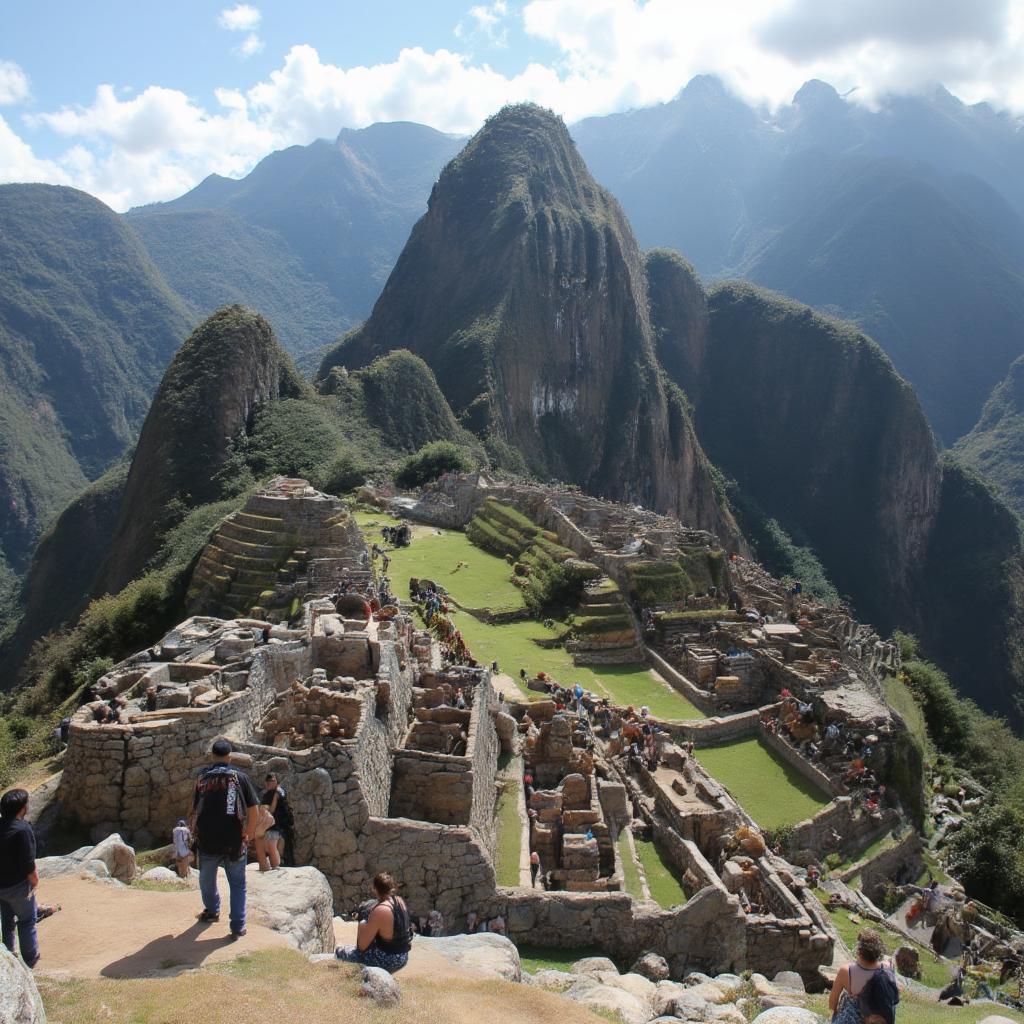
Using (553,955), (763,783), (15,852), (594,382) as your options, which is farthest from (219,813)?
(594,382)

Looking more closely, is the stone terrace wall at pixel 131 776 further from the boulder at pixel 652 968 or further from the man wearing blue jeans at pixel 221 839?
the boulder at pixel 652 968

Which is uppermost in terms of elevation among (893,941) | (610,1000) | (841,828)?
(610,1000)

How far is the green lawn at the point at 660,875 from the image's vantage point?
13.0 m

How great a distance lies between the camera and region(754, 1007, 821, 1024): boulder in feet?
24.6

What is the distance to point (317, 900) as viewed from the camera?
7.81m

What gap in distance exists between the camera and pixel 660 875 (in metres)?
13.7

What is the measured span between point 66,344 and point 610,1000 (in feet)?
498

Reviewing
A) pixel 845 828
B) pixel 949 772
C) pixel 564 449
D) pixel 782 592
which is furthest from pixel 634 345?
pixel 845 828

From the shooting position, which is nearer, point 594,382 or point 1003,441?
point 594,382

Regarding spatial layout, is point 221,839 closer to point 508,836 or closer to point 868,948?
point 868,948

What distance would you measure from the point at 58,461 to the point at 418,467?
7821 centimetres

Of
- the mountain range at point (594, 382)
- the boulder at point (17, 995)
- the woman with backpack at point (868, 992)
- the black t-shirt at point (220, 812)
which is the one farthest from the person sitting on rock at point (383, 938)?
the mountain range at point (594, 382)

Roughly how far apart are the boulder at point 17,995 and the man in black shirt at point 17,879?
1.41 metres

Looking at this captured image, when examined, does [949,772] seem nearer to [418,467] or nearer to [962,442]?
[418,467]
